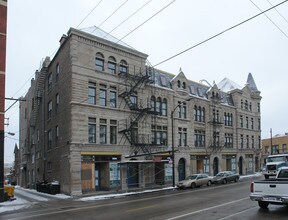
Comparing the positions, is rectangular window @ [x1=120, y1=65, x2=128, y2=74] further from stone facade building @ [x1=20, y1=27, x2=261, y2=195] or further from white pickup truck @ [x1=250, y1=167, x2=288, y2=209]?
white pickup truck @ [x1=250, y1=167, x2=288, y2=209]

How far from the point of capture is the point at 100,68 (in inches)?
1298

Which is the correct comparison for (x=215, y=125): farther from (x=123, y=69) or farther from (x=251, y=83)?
(x=123, y=69)

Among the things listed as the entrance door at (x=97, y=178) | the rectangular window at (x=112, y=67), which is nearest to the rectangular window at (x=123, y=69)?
the rectangular window at (x=112, y=67)

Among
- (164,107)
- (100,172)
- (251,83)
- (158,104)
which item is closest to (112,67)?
(158,104)

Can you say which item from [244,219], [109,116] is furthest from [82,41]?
[244,219]

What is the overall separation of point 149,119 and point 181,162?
28.4 feet

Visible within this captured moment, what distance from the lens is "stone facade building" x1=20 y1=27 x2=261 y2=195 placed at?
30516 mm

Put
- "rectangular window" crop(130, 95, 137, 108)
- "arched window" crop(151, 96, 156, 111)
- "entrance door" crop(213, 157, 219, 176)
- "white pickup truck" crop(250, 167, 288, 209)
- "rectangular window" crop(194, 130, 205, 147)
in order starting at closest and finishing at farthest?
1. "white pickup truck" crop(250, 167, 288, 209)
2. "rectangular window" crop(130, 95, 137, 108)
3. "arched window" crop(151, 96, 156, 111)
4. "rectangular window" crop(194, 130, 205, 147)
5. "entrance door" crop(213, 157, 219, 176)

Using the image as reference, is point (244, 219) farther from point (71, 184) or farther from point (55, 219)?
point (71, 184)

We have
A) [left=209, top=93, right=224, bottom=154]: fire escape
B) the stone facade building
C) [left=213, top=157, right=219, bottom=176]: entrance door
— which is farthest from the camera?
[left=213, top=157, right=219, bottom=176]: entrance door

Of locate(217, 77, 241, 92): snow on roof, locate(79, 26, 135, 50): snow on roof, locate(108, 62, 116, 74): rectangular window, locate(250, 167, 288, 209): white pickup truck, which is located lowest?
locate(250, 167, 288, 209): white pickup truck

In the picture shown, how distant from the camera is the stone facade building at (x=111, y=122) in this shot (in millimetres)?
30516

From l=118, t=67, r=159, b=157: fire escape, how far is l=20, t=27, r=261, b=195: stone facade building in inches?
4.1

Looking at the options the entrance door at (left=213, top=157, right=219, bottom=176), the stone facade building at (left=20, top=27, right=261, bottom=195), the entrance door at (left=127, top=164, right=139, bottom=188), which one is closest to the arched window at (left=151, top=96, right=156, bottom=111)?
the stone facade building at (left=20, top=27, right=261, bottom=195)
